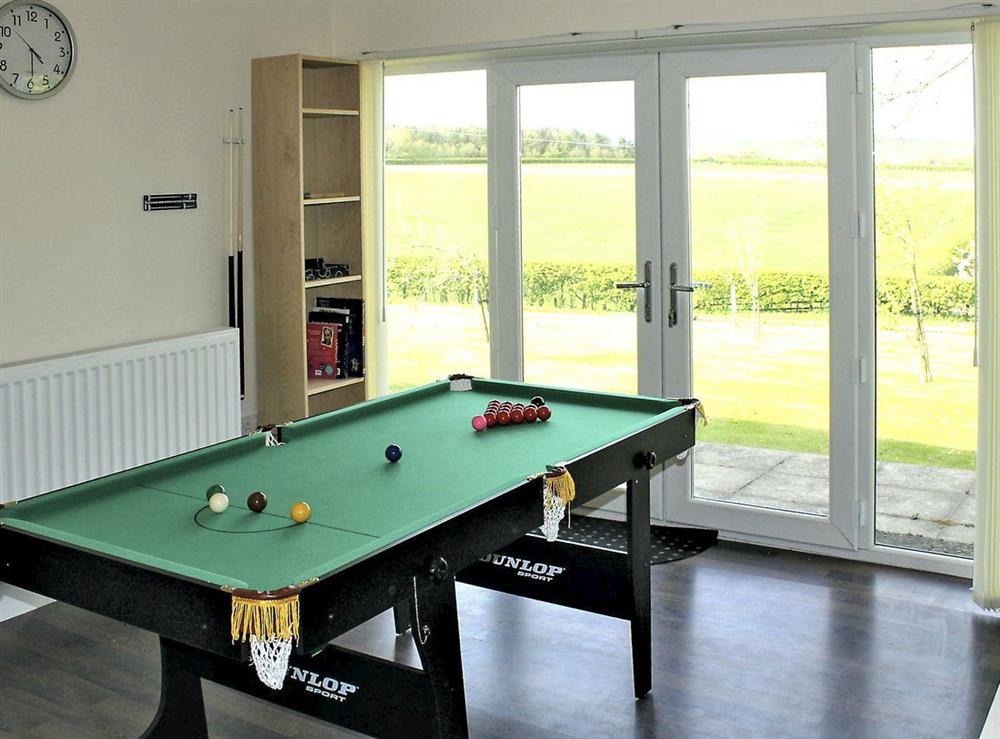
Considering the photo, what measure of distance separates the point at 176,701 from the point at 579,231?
9.40ft

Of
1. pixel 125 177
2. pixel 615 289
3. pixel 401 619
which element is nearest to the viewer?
pixel 401 619

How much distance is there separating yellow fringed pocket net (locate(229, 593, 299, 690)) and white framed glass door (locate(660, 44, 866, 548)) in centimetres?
312

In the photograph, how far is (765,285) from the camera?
486cm

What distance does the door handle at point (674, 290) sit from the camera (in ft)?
16.3

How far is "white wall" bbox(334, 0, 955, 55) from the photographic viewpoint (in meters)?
4.45

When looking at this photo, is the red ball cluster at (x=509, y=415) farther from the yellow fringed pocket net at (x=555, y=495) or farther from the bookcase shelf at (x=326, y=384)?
the bookcase shelf at (x=326, y=384)

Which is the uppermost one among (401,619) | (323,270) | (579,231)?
(579,231)

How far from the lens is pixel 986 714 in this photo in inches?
133

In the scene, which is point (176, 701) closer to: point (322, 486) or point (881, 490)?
point (322, 486)

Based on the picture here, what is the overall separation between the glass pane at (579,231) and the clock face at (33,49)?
1994mm

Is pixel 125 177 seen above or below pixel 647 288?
above

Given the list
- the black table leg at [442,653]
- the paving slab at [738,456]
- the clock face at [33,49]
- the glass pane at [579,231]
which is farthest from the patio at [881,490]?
the clock face at [33,49]

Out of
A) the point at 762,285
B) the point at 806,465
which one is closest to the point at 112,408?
the point at 762,285

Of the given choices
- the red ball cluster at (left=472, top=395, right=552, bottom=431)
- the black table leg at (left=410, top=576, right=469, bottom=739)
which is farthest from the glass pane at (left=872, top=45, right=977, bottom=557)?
the black table leg at (left=410, top=576, right=469, bottom=739)
